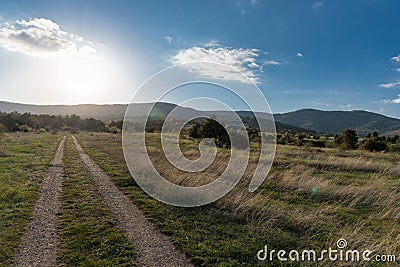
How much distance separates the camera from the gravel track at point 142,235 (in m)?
5.42

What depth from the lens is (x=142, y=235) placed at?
6.53 meters

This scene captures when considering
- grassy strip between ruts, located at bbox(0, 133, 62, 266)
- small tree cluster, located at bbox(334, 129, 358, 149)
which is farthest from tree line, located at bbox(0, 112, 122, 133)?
grassy strip between ruts, located at bbox(0, 133, 62, 266)

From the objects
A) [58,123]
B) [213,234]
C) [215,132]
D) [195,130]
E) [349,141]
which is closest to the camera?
[213,234]

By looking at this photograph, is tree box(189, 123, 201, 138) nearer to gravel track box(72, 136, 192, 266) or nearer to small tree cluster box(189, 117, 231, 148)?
small tree cluster box(189, 117, 231, 148)

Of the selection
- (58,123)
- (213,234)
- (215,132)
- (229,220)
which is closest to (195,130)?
(215,132)

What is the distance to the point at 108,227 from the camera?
23.0ft

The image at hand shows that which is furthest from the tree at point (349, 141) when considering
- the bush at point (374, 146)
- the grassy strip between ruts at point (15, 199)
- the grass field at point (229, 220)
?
the grassy strip between ruts at point (15, 199)

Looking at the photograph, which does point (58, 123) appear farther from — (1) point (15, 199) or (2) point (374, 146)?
(1) point (15, 199)

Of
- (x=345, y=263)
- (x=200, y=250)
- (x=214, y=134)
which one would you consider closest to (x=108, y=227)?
(x=200, y=250)

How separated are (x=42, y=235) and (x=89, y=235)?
3.69 ft

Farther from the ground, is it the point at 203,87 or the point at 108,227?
the point at 203,87

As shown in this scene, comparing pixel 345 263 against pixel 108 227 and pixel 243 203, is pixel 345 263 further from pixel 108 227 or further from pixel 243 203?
pixel 108 227

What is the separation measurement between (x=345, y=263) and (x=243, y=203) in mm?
3532

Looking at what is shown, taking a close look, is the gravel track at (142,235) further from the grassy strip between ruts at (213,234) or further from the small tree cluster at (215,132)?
the small tree cluster at (215,132)
